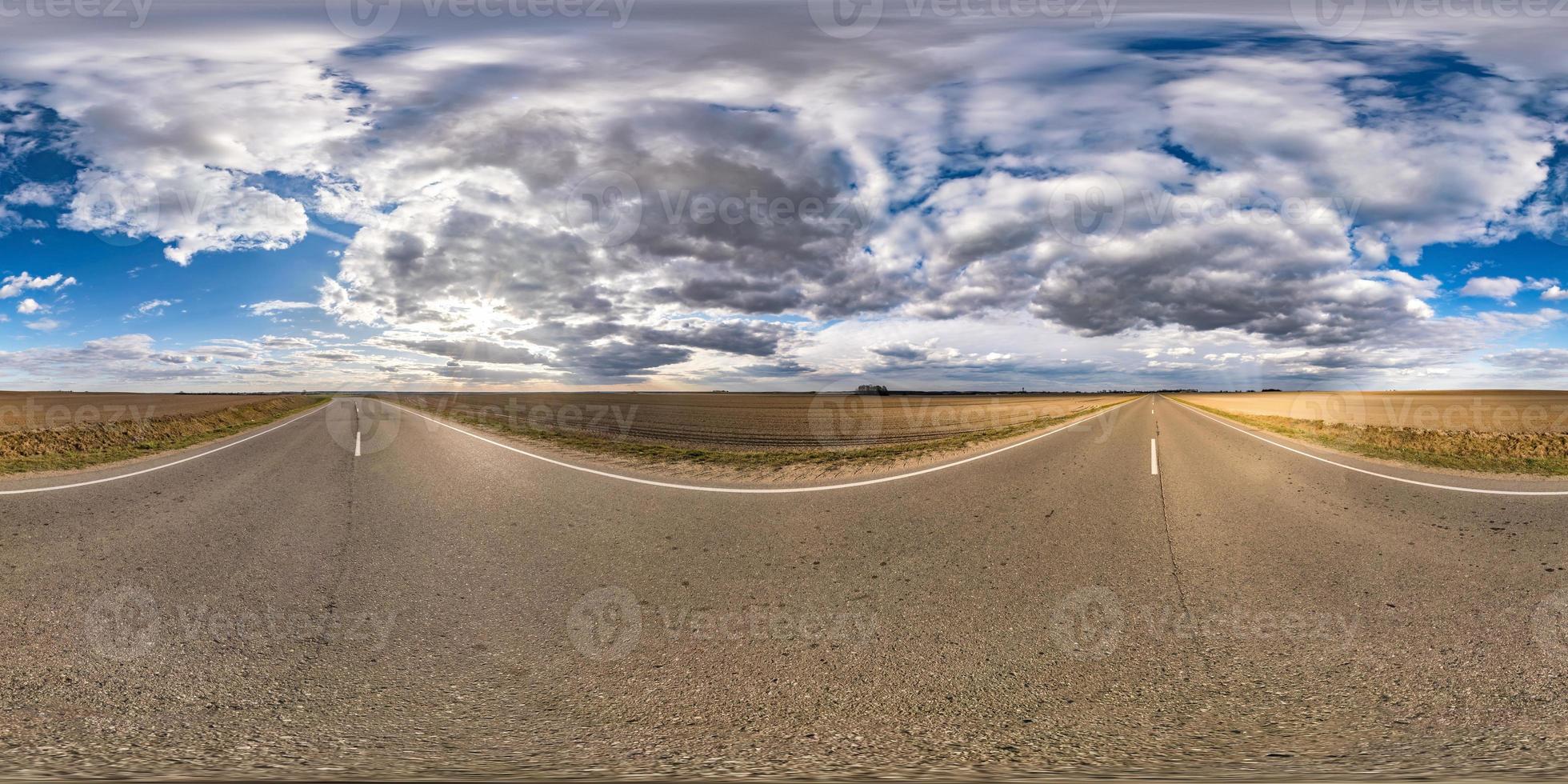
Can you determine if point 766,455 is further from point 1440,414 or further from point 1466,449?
point 1440,414

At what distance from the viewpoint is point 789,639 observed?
5008mm

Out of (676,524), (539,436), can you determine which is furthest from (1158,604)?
(539,436)

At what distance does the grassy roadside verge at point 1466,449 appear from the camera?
46.2ft

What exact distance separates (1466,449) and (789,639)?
20388mm

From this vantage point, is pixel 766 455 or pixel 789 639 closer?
pixel 789 639

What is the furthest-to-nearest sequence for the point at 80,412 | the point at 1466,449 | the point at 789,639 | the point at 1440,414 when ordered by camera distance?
the point at 1440,414 < the point at 80,412 < the point at 1466,449 < the point at 789,639

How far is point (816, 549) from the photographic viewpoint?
7363mm

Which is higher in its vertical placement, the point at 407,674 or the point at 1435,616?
the point at 1435,616

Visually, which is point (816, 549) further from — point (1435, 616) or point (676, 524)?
point (1435, 616)

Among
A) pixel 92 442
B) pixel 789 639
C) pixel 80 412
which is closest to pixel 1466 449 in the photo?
pixel 789 639

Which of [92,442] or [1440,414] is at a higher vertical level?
[1440,414]

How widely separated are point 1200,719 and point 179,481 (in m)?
16.3

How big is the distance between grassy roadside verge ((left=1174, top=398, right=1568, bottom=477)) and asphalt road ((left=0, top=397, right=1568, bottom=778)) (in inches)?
238

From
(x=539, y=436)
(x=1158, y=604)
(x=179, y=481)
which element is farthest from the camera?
(x=539, y=436)
